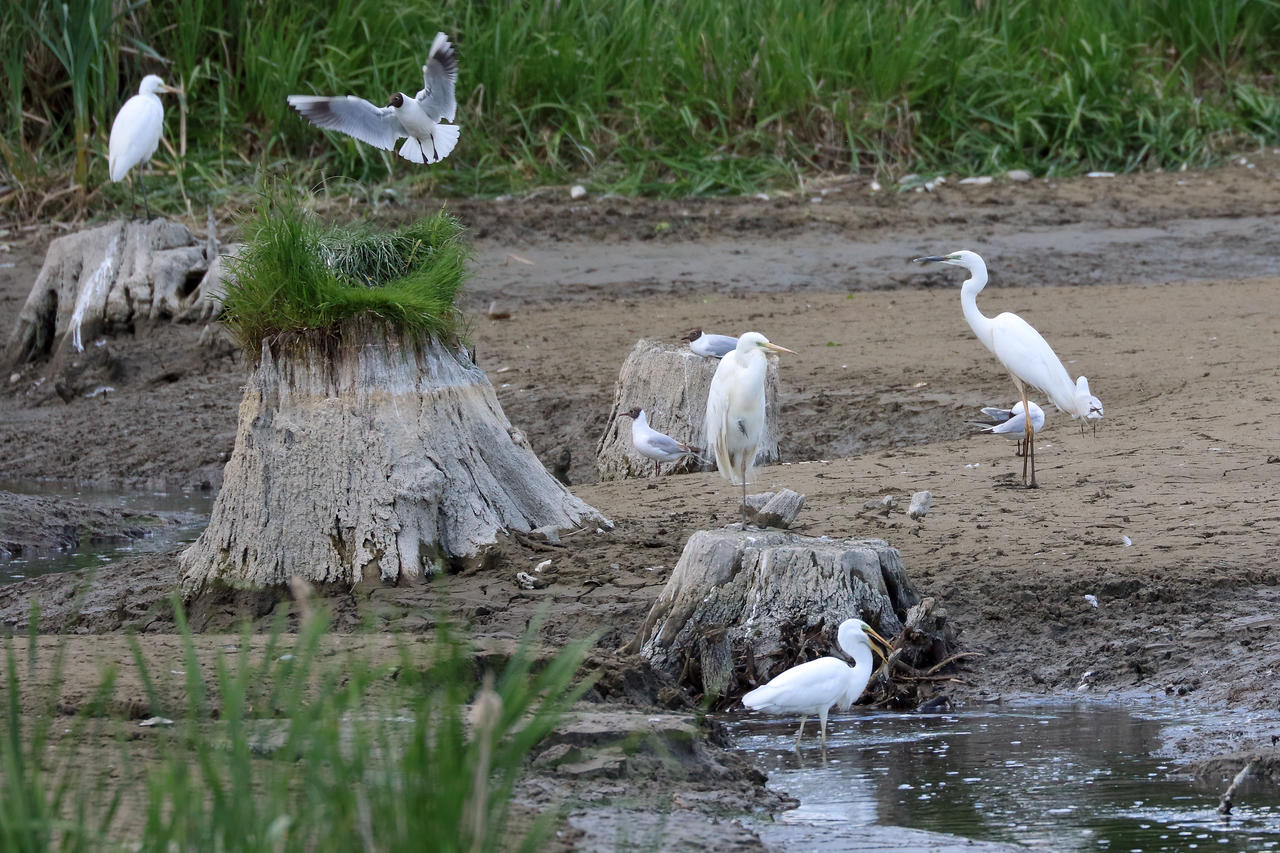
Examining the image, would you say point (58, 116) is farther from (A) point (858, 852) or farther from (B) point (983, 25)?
(A) point (858, 852)

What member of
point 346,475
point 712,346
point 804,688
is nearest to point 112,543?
point 346,475

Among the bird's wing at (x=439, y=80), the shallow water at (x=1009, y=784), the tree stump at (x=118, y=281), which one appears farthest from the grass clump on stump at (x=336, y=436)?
the tree stump at (x=118, y=281)

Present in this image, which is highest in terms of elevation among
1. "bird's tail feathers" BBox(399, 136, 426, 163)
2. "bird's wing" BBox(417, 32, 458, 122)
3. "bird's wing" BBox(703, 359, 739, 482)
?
"bird's wing" BBox(417, 32, 458, 122)

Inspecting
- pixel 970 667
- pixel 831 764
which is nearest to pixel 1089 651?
pixel 970 667

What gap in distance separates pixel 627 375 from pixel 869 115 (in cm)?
744

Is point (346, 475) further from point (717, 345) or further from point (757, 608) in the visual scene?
point (717, 345)

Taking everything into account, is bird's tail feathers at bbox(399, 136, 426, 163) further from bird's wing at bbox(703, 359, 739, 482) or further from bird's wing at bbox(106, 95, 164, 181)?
bird's wing at bbox(106, 95, 164, 181)

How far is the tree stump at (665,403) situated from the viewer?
27.7ft

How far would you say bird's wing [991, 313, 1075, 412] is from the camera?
7.46 meters

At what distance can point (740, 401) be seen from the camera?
639 centimetres

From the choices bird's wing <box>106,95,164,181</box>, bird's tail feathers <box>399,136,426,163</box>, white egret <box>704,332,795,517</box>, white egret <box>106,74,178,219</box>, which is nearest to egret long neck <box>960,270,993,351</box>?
white egret <box>704,332,795,517</box>

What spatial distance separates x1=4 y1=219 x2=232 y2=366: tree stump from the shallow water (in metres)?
7.62

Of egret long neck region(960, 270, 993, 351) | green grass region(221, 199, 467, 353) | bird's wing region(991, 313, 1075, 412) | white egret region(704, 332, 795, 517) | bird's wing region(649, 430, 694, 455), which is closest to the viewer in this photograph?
green grass region(221, 199, 467, 353)

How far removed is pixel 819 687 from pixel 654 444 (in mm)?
3465
